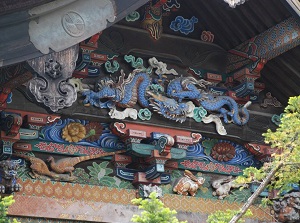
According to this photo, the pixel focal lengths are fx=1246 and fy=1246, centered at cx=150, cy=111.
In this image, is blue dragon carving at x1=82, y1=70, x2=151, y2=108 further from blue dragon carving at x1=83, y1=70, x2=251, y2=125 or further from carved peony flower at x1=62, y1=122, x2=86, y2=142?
carved peony flower at x1=62, y1=122, x2=86, y2=142

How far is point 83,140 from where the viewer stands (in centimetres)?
1606

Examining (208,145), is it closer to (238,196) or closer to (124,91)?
(238,196)

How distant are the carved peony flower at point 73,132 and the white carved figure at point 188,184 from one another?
1484 millimetres

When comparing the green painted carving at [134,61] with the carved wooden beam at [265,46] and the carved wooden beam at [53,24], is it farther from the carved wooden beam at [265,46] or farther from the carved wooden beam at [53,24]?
the carved wooden beam at [53,24]

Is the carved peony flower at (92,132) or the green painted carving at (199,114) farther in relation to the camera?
the green painted carving at (199,114)

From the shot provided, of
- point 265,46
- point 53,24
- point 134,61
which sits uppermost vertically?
point 53,24

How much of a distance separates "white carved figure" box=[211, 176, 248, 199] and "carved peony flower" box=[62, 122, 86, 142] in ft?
6.72

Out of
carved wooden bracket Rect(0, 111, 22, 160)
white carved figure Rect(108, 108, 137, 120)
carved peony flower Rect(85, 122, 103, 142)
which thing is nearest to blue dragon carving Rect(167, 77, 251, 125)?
white carved figure Rect(108, 108, 137, 120)

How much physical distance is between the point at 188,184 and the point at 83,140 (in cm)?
157

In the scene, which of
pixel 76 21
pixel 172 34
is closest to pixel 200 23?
pixel 172 34

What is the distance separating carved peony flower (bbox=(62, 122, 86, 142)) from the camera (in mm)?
15898

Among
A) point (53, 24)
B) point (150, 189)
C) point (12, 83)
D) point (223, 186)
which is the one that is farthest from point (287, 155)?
point (223, 186)

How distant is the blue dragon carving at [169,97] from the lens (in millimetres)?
16062

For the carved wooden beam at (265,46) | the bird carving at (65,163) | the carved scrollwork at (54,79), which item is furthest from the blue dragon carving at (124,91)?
the carved wooden beam at (265,46)
